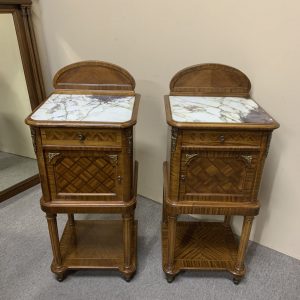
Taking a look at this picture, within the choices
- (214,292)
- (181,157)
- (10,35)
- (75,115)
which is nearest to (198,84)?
(181,157)

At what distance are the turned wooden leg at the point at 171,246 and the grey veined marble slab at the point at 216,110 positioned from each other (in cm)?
46

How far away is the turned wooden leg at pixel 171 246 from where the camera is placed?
1279 mm

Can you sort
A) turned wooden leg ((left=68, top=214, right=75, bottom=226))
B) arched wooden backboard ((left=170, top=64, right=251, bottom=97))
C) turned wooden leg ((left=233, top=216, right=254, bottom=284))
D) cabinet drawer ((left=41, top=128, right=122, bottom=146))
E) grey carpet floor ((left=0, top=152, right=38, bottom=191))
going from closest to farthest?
cabinet drawer ((left=41, top=128, right=122, bottom=146)) < turned wooden leg ((left=233, top=216, right=254, bottom=284)) < arched wooden backboard ((left=170, top=64, right=251, bottom=97)) < turned wooden leg ((left=68, top=214, right=75, bottom=226)) < grey carpet floor ((left=0, top=152, right=38, bottom=191))

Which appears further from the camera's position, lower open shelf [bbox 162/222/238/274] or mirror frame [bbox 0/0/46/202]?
mirror frame [bbox 0/0/46/202]

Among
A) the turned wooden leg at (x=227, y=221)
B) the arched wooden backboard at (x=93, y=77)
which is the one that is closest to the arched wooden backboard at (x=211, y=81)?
the arched wooden backboard at (x=93, y=77)

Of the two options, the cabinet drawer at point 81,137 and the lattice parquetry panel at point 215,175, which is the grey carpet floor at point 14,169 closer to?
the cabinet drawer at point 81,137

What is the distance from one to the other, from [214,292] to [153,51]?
1295 millimetres

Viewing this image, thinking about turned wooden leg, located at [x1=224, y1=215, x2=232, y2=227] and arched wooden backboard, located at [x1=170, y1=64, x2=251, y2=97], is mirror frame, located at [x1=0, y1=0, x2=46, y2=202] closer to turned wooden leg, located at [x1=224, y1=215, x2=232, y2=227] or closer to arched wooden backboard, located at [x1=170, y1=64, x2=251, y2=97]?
arched wooden backboard, located at [x1=170, y1=64, x2=251, y2=97]

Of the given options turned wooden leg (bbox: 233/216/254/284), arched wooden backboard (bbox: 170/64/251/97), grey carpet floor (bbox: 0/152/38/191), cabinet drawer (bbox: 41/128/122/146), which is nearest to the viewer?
cabinet drawer (bbox: 41/128/122/146)

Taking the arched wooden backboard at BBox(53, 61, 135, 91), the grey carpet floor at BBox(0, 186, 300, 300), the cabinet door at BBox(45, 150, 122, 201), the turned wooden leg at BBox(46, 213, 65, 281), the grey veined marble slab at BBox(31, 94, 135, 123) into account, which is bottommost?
the grey carpet floor at BBox(0, 186, 300, 300)

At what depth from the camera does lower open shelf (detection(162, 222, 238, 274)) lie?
1.43 meters

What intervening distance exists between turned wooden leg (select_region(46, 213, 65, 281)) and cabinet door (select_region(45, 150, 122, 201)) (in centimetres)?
14

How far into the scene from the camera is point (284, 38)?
49.3 inches

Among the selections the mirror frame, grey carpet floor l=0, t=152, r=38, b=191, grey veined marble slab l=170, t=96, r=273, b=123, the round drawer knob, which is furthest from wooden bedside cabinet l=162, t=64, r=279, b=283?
grey carpet floor l=0, t=152, r=38, b=191
